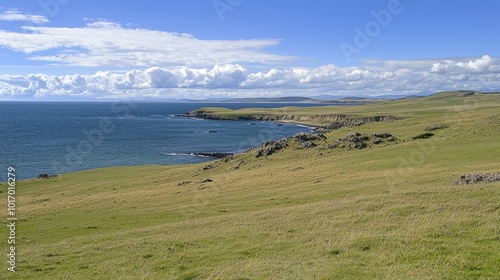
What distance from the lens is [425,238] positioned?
1591 cm

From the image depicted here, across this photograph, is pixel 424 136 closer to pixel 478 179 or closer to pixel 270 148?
pixel 270 148

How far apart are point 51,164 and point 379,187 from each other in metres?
86.8

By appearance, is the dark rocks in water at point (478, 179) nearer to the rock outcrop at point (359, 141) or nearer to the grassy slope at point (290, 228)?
the grassy slope at point (290, 228)

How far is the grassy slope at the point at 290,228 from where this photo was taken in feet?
46.8

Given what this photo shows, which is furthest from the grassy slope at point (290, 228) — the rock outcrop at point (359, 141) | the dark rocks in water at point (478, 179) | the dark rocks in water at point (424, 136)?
the dark rocks in water at point (424, 136)

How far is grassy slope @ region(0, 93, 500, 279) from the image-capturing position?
46.8ft

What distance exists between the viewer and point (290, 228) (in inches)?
865

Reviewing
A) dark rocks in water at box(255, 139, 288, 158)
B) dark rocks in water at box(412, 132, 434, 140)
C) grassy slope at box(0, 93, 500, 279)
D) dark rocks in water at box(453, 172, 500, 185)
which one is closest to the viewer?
grassy slope at box(0, 93, 500, 279)

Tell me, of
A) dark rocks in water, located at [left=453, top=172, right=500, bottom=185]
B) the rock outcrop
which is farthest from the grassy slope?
the rock outcrop

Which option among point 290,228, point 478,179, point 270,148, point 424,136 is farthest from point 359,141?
point 290,228

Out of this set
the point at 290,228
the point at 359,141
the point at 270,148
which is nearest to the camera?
the point at 290,228

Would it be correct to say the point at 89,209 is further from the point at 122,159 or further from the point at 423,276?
the point at 122,159

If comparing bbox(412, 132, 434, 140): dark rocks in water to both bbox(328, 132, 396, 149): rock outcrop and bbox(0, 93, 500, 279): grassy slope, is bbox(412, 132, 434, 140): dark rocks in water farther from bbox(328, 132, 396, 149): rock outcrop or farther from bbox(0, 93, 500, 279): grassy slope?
bbox(0, 93, 500, 279): grassy slope

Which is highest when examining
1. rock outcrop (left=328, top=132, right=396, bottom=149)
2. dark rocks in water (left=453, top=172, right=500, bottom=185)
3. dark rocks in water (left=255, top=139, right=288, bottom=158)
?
dark rocks in water (left=453, top=172, right=500, bottom=185)
